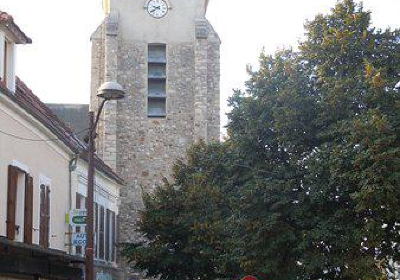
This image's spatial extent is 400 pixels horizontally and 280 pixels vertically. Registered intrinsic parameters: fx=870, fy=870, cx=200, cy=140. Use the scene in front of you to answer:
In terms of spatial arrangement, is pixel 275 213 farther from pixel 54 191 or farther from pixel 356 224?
pixel 54 191

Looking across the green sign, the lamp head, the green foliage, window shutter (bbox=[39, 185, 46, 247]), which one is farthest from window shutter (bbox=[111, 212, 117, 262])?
the lamp head

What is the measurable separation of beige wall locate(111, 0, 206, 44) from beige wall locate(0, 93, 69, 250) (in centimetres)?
2100

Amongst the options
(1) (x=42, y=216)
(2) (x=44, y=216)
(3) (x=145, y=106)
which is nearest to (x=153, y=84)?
(3) (x=145, y=106)

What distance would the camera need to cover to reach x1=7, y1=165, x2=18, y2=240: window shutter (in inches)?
742

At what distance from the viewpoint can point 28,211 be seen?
20438mm

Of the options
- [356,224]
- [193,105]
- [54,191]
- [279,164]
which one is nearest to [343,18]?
[279,164]

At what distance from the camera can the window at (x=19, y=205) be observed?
62.2 ft

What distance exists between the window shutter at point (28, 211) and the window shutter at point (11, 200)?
94 centimetres

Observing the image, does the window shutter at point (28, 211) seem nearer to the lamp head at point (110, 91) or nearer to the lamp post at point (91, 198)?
the lamp post at point (91, 198)

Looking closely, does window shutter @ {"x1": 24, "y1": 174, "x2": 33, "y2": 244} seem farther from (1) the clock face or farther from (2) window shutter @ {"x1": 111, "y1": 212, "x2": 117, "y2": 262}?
(1) the clock face

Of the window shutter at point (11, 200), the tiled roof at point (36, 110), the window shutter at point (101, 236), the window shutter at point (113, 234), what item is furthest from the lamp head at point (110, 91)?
the window shutter at point (113, 234)

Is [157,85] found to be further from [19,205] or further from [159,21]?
[19,205]

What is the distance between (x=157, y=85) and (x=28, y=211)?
81.6ft

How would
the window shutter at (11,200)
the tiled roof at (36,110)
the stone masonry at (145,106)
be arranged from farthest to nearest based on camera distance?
the stone masonry at (145,106) < the tiled roof at (36,110) < the window shutter at (11,200)
